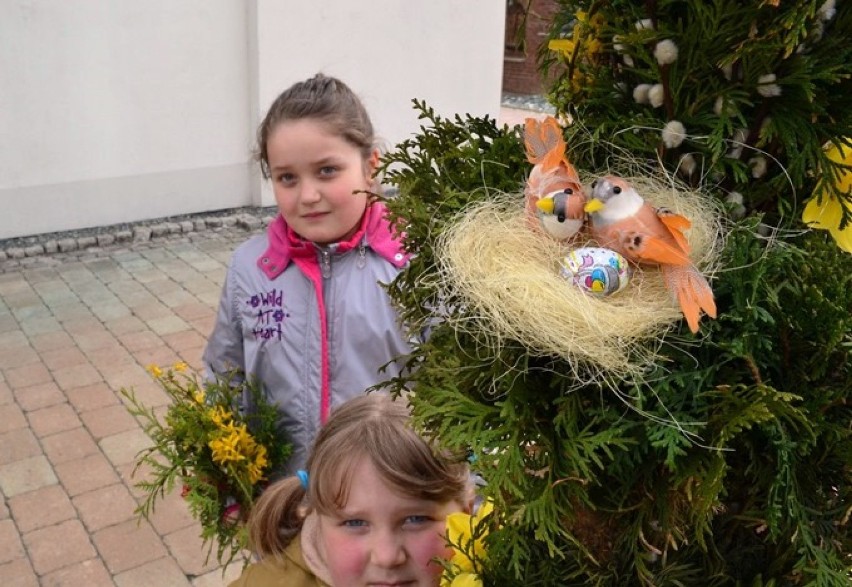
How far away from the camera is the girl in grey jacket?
2.02 m

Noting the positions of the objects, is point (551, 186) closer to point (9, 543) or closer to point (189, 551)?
point (189, 551)

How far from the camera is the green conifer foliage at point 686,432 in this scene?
0.79 meters

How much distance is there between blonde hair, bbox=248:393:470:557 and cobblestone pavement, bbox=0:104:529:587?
1.55m

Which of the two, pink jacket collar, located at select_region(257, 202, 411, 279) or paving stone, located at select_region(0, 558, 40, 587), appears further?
paving stone, located at select_region(0, 558, 40, 587)

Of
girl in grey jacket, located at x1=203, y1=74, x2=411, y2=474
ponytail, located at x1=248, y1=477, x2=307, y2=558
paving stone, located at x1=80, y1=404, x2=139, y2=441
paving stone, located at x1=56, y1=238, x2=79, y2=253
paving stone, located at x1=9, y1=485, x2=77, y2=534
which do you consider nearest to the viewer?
ponytail, located at x1=248, y1=477, x2=307, y2=558

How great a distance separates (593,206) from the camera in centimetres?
84

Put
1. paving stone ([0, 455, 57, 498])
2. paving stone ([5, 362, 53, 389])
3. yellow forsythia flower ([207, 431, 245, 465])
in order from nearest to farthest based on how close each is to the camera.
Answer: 1. yellow forsythia flower ([207, 431, 245, 465])
2. paving stone ([0, 455, 57, 498])
3. paving stone ([5, 362, 53, 389])

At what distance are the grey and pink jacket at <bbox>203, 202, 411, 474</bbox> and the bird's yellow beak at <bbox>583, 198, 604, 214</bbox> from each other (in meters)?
1.23

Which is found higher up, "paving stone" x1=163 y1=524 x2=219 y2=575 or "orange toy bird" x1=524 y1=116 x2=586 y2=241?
"orange toy bird" x1=524 y1=116 x2=586 y2=241

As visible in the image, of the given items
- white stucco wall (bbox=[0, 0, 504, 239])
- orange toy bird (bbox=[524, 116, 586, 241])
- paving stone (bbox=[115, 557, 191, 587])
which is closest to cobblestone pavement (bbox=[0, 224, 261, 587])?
paving stone (bbox=[115, 557, 191, 587])

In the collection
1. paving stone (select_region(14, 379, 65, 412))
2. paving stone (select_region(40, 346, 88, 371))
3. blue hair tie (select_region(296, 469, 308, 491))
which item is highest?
blue hair tie (select_region(296, 469, 308, 491))

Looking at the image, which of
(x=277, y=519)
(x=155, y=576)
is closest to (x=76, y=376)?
(x=155, y=576)

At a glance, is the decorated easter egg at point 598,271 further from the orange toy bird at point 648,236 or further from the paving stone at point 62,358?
the paving stone at point 62,358

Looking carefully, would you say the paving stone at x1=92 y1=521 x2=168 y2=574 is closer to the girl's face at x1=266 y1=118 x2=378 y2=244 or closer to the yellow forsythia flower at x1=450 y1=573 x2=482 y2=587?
the girl's face at x1=266 y1=118 x2=378 y2=244
